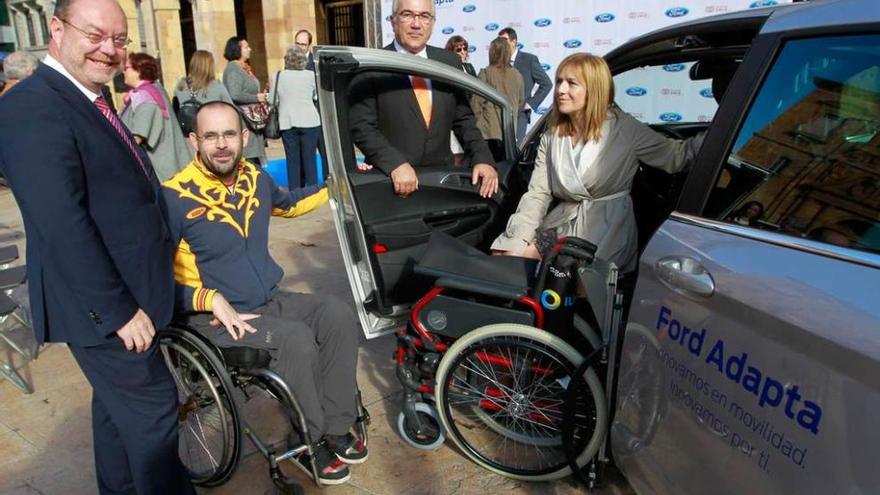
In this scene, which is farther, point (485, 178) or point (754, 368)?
point (485, 178)

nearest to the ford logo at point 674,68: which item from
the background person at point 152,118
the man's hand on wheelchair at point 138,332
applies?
the man's hand on wheelchair at point 138,332

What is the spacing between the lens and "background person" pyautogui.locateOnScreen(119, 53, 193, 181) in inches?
174

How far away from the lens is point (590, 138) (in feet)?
8.82

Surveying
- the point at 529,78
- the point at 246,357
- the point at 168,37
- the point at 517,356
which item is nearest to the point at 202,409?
the point at 246,357

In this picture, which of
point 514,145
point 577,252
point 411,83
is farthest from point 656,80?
point 577,252

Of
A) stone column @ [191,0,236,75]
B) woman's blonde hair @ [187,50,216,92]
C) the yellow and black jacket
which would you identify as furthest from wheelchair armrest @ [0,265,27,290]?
stone column @ [191,0,236,75]

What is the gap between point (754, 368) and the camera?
4.73 ft

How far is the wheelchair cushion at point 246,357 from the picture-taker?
2275 millimetres

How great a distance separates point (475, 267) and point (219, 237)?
3.26 feet

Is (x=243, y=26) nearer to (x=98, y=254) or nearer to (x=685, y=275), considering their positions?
(x=98, y=254)

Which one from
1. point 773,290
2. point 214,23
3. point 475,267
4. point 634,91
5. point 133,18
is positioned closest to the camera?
point 773,290

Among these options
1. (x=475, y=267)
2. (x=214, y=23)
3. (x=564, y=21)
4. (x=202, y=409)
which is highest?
(x=214, y=23)

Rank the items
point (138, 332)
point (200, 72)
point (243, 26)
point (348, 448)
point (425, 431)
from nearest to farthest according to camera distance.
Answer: point (138, 332)
point (348, 448)
point (425, 431)
point (200, 72)
point (243, 26)

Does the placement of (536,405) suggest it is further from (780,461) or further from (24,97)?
(24,97)
